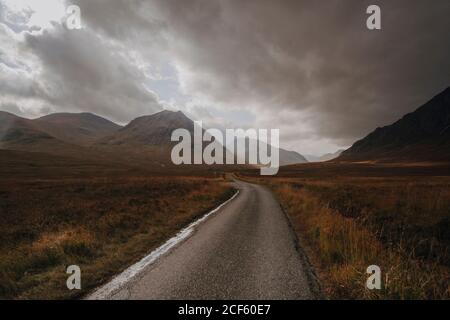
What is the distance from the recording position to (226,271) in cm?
606

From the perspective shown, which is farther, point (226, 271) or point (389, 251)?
point (389, 251)

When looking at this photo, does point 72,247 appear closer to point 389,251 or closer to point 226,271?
point 226,271

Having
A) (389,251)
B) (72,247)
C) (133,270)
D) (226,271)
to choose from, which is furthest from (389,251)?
(72,247)

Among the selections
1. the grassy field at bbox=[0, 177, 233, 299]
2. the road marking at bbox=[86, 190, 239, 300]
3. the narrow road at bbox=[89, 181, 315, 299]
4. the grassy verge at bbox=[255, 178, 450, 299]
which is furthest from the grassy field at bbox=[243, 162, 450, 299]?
the grassy field at bbox=[0, 177, 233, 299]

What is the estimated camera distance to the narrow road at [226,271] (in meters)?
4.92

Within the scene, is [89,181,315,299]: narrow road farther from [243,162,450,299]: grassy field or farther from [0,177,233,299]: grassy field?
[0,177,233,299]: grassy field

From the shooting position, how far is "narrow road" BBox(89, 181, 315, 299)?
16.1 ft

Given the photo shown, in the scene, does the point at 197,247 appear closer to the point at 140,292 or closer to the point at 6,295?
the point at 140,292

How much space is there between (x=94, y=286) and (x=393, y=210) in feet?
44.2

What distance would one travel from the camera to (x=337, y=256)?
Answer: 6836mm

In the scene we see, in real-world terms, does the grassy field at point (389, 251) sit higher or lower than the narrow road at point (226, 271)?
higher

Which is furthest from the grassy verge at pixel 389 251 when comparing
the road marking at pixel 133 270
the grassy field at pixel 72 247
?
the grassy field at pixel 72 247

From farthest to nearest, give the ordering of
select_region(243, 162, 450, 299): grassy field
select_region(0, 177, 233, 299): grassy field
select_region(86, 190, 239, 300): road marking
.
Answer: select_region(0, 177, 233, 299): grassy field
select_region(86, 190, 239, 300): road marking
select_region(243, 162, 450, 299): grassy field

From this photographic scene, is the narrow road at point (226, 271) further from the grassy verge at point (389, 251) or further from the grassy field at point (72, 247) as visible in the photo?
the grassy field at point (72, 247)
